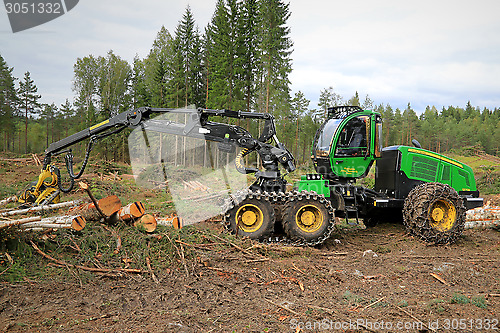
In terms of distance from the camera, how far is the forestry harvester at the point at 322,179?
7844 millimetres

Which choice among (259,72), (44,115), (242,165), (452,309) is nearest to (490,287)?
(452,309)

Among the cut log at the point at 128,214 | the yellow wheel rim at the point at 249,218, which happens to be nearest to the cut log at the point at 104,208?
the cut log at the point at 128,214

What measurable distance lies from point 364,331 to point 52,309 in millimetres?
4019

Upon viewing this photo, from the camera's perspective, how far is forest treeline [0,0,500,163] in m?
24.1

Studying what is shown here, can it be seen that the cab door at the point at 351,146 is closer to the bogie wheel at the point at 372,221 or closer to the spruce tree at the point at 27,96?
the bogie wheel at the point at 372,221

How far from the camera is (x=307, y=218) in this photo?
7.96 metres

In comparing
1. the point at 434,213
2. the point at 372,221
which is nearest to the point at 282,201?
the point at 372,221

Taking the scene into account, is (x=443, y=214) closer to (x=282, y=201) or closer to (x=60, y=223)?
(x=282, y=201)

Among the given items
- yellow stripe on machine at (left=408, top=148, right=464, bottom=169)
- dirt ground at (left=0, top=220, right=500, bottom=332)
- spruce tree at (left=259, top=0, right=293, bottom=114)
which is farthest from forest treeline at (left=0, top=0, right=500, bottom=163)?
dirt ground at (left=0, top=220, right=500, bottom=332)

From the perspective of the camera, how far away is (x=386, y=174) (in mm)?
9438

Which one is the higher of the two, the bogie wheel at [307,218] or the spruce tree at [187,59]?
the spruce tree at [187,59]

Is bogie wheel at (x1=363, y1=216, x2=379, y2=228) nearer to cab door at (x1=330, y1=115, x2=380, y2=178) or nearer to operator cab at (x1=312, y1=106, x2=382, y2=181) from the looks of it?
operator cab at (x1=312, y1=106, x2=382, y2=181)

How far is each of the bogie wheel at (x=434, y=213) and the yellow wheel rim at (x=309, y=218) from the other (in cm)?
239

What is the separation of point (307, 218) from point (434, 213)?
3.31m
